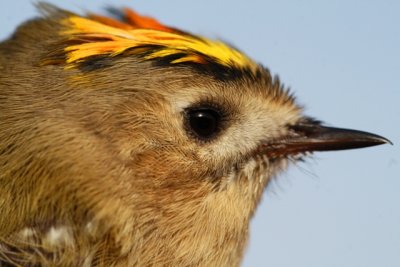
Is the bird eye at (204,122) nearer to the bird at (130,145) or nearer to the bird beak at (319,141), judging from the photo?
the bird at (130,145)

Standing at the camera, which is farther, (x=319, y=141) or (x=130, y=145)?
(x=319, y=141)

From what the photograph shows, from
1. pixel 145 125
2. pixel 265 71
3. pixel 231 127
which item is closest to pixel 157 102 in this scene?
pixel 145 125

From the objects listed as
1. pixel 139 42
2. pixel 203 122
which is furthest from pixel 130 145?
pixel 139 42

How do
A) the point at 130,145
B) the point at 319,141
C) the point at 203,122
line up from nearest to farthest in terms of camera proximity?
the point at 130,145, the point at 203,122, the point at 319,141

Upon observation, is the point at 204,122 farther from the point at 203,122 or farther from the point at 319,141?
the point at 319,141

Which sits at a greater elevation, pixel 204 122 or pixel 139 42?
pixel 139 42

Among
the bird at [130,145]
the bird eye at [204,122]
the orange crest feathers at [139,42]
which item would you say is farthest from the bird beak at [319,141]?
the orange crest feathers at [139,42]
